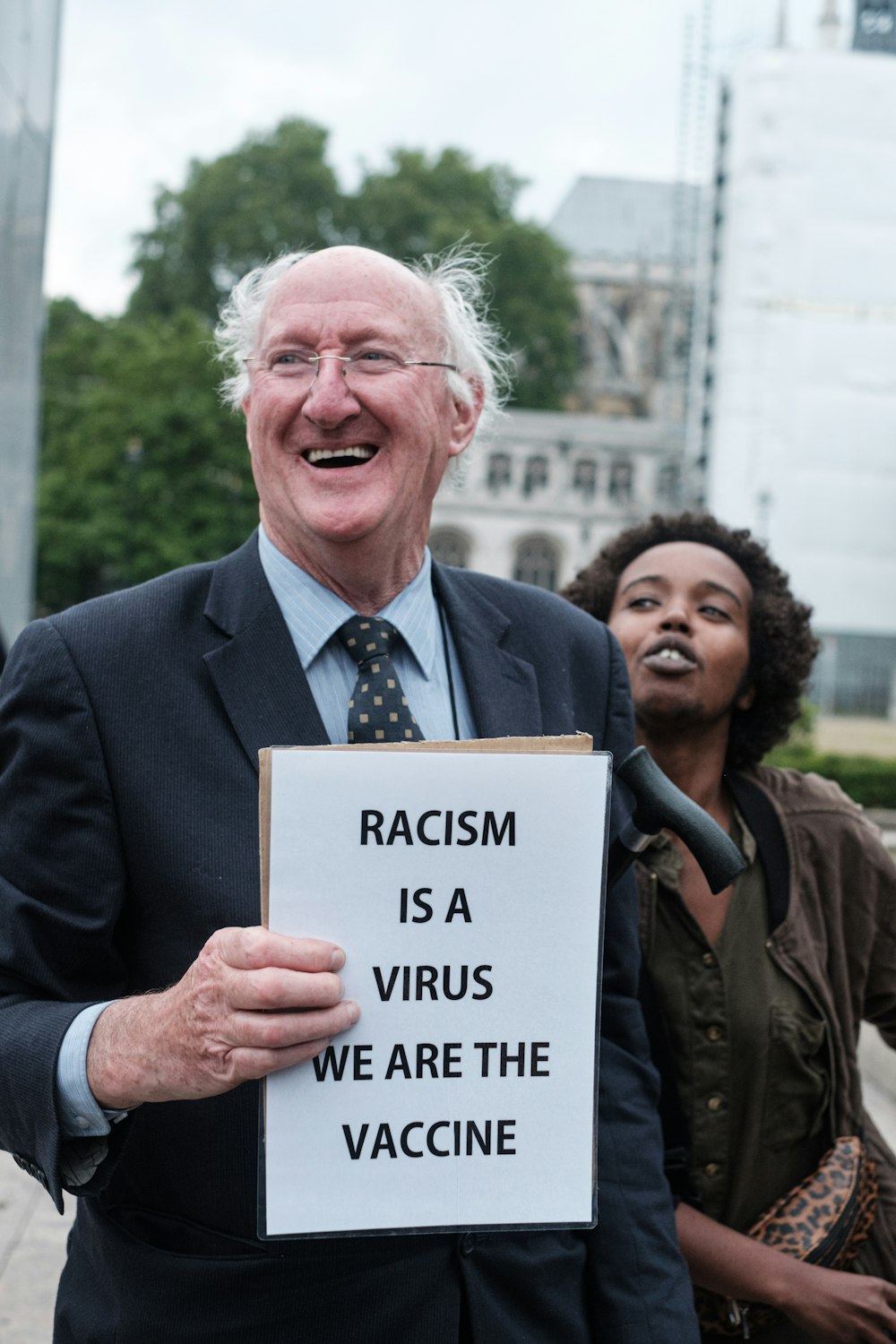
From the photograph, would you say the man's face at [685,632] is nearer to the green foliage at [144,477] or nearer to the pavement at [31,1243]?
the pavement at [31,1243]

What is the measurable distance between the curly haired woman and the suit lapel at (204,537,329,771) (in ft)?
2.52

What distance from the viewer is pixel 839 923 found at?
103 inches

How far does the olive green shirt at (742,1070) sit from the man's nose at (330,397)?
0.92 metres

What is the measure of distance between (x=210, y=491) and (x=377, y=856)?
36.8 m

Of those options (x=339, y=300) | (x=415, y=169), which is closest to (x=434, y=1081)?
(x=339, y=300)

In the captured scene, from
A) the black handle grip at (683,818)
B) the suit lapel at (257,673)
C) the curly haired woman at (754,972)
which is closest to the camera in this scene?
the black handle grip at (683,818)

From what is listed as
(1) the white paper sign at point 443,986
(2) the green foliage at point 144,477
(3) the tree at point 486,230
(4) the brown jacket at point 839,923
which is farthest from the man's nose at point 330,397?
Result: (3) the tree at point 486,230

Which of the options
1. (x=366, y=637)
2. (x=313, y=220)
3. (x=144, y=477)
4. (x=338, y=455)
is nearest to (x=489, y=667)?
(x=366, y=637)

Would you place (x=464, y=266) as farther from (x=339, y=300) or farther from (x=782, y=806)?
(x=782, y=806)

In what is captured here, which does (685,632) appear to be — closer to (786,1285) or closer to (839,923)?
(839,923)

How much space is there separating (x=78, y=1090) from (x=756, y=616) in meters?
1.78

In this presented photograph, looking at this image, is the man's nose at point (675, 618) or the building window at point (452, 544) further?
the building window at point (452, 544)

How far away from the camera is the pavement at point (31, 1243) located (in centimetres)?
392

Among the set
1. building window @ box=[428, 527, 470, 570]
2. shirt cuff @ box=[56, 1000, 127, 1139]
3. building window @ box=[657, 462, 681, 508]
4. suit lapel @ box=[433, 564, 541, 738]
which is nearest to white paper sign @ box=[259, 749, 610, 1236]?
shirt cuff @ box=[56, 1000, 127, 1139]
